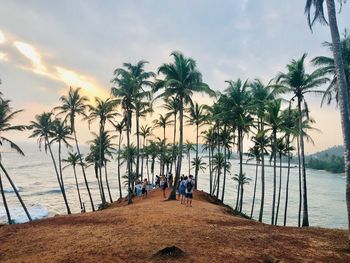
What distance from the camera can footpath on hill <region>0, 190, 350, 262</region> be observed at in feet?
31.0

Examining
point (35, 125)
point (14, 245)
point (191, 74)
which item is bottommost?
point (14, 245)

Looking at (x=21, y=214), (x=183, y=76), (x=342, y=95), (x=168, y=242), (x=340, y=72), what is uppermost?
(x=183, y=76)

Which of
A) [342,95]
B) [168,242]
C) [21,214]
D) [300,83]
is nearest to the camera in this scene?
[168,242]

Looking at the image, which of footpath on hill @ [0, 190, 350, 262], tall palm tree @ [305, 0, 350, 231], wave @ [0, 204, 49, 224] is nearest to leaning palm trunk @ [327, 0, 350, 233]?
tall palm tree @ [305, 0, 350, 231]

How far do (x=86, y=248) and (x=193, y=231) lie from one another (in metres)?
4.67

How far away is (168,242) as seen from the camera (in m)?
Answer: 10.8

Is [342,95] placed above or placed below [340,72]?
below

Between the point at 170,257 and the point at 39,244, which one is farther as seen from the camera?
the point at 39,244

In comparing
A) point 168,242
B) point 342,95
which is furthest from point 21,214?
point 342,95

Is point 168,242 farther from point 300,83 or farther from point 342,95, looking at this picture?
point 300,83

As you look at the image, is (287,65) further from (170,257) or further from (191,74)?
(170,257)

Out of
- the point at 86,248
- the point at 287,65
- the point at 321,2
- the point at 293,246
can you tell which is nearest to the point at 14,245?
the point at 86,248

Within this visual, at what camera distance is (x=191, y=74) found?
90.4 feet

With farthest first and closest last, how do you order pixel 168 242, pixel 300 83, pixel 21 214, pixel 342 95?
pixel 21 214 → pixel 300 83 → pixel 342 95 → pixel 168 242
